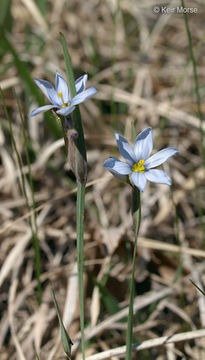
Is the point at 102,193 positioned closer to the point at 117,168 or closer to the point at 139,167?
the point at 139,167

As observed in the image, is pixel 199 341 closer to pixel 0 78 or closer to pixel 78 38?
pixel 0 78

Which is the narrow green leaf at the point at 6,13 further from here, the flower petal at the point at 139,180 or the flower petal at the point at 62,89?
the flower petal at the point at 139,180

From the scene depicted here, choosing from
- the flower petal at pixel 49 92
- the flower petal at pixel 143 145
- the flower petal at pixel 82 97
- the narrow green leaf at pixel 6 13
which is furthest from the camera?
the narrow green leaf at pixel 6 13

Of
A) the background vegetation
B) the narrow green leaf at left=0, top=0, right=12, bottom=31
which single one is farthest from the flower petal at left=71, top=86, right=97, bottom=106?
the narrow green leaf at left=0, top=0, right=12, bottom=31

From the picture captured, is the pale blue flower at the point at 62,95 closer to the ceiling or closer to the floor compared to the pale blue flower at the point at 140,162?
closer to the ceiling

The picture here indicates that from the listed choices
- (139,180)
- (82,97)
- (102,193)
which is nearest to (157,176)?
(139,180)

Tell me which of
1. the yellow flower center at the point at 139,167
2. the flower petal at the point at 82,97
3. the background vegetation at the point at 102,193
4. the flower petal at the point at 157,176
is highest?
the flower petal at the point at 82,97

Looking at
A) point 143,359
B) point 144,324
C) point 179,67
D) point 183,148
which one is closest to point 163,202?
point 183,148

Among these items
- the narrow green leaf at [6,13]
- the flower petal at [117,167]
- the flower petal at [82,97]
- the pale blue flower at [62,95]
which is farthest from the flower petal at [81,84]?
the narrow green leaf at [6,13]

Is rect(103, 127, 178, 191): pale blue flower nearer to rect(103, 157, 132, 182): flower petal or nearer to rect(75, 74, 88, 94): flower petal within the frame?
rect(103, 157, 132, 182): flower petal
